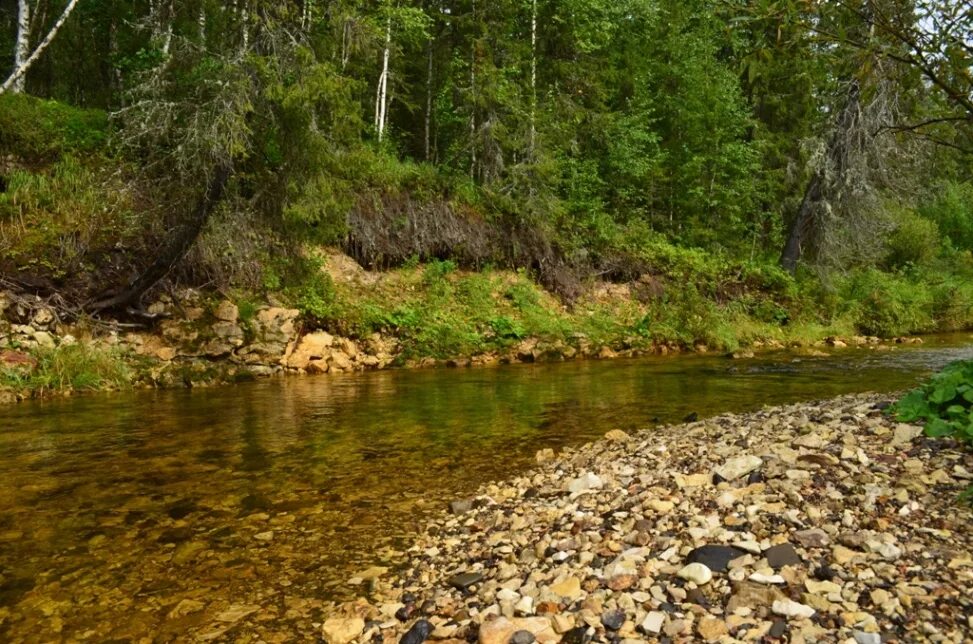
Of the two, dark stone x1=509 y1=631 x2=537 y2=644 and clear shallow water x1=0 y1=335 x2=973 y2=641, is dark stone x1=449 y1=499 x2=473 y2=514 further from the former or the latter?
dark stone x1=509 y1=631 x2=537 y2=644

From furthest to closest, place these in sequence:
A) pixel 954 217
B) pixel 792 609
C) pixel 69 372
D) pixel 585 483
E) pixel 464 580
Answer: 1. pixel 954 217
2. pixel 69 372
3. pixel 585 483
4. pixel 464 580
5. pixel 792 609

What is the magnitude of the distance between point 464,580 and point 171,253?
35.0 feet

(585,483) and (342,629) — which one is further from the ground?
(585,483)

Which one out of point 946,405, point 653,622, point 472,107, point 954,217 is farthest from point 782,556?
point 954,217

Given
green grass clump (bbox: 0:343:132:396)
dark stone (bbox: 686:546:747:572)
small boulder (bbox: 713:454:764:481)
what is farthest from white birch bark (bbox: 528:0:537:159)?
dark stone (bbox: 686:546:747:572)

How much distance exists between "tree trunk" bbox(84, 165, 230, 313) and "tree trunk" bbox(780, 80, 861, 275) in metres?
18.4

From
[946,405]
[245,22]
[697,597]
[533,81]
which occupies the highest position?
[533,81]

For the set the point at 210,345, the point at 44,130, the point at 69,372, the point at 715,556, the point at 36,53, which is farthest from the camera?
the point at 44,130

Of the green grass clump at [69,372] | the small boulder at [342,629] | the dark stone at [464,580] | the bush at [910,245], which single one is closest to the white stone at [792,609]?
the dark stone at [464,580]

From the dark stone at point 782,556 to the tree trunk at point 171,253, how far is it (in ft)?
35.1

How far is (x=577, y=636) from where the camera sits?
2.72 meters

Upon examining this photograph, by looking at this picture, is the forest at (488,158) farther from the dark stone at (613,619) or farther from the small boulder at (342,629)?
the small boulder at (342,629)

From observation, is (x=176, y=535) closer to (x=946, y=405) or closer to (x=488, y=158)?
(x=946, y=405)

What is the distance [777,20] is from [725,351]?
599 inches
